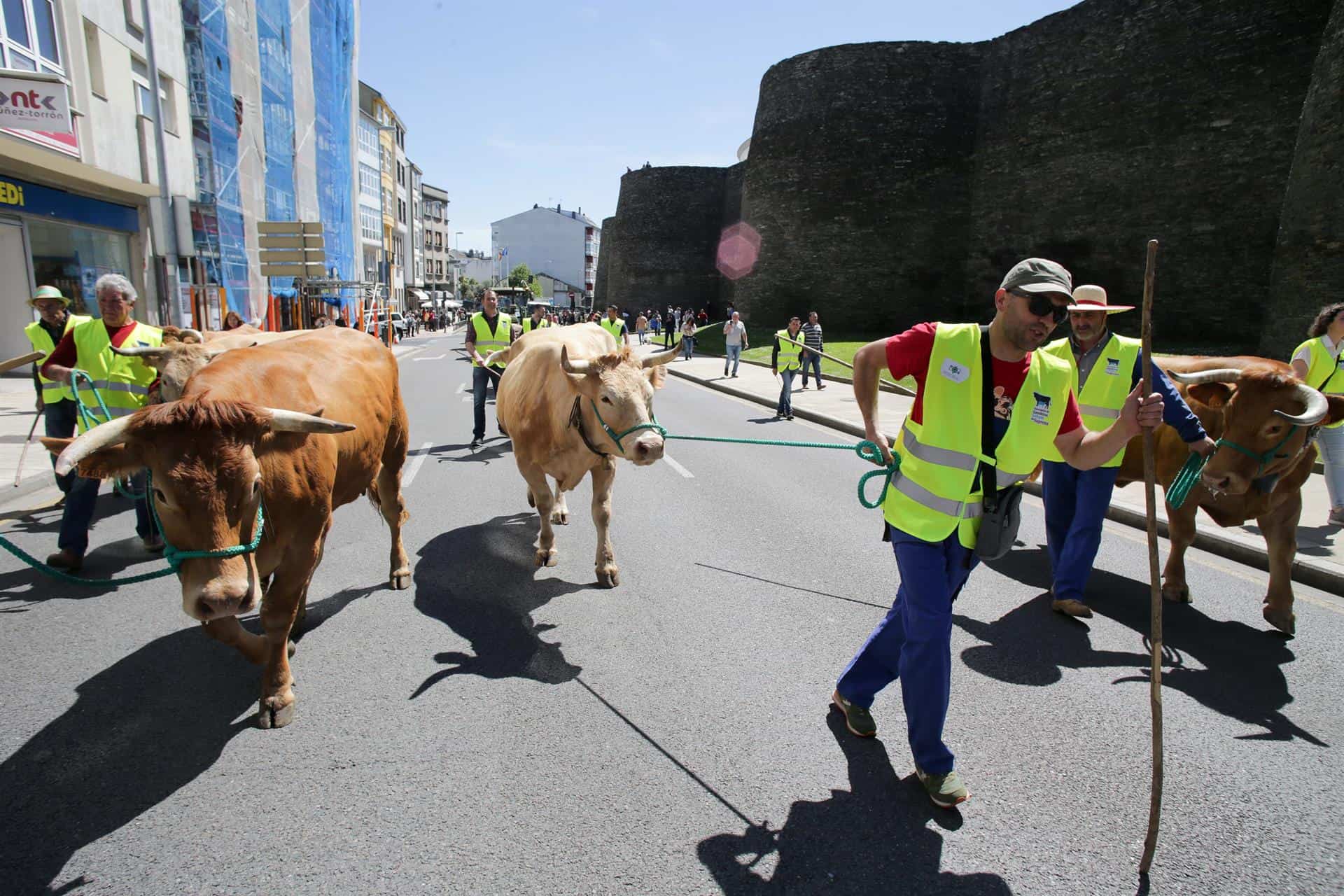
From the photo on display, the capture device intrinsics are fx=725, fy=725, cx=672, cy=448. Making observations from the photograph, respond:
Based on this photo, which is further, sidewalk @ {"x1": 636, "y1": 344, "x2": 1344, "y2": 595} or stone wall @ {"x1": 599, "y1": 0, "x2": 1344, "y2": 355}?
stone wall @ {"x1": 599, "y1": 0, "x2": 1344, "y2": 355}

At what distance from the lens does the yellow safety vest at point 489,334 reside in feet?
34.7

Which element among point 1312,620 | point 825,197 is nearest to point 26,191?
point 1312,620

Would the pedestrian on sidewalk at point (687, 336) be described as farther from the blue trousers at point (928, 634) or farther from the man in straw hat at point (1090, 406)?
the blue trousers at point (928, 634)

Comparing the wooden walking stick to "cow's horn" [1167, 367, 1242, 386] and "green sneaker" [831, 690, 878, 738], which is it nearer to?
"green sneaker" [831, 690, 878, 738]

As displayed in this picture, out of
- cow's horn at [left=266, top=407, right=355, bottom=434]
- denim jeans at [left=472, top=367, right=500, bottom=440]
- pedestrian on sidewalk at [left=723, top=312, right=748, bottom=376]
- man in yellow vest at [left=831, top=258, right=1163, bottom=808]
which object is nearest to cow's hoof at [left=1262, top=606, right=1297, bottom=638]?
man in yellow vest at [left=831, top=258, right=1163, bottom=808]

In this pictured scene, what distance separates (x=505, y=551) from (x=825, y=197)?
28880 mm

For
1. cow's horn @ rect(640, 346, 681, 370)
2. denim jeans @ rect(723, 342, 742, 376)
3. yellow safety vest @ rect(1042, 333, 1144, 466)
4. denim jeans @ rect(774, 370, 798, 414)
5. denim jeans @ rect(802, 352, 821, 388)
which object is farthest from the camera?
denim jeans @ rect(723, 342, 742, 376)

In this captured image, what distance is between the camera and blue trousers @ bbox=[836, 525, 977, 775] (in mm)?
2797

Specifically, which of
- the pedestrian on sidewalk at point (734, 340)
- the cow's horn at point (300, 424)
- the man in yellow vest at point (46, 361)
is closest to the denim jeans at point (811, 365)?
the pedestrian on sidewalk at point (734, 340)

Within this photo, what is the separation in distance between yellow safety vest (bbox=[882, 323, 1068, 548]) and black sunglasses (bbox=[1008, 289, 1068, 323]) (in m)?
0.17

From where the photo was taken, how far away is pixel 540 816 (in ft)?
8.94

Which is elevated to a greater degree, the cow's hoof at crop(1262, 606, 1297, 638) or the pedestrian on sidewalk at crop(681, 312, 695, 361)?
the pedestrian on sidewalk at crop(681, 312, 695, 361)

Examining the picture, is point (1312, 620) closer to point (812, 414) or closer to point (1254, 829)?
point (1254, 829)

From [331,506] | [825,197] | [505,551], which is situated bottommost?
[505,551]
